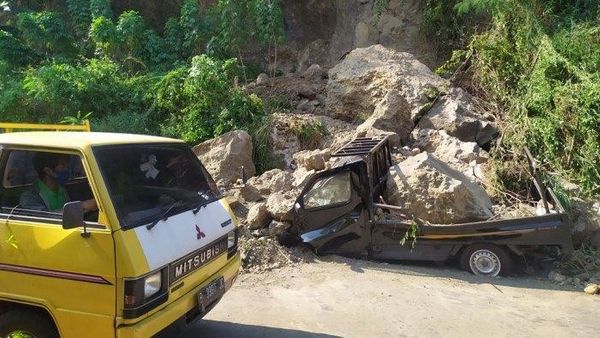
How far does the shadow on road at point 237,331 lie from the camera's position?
4.64 meters

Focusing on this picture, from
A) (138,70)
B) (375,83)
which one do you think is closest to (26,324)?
(375,83)

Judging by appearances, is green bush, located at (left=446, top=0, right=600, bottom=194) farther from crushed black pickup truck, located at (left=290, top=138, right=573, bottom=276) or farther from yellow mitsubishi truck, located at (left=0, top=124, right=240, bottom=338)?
yellow mitsubishi truck, located at (left=0, top=124, right=240, bottom=338)

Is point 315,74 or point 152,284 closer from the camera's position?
point 152,284

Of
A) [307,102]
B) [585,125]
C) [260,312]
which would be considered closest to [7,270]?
[260,312]

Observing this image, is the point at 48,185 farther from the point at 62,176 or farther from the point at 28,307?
the point at 28,307

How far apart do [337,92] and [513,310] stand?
6642mm

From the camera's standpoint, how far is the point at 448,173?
687 cm

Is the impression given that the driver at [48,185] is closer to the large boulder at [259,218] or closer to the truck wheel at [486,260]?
the large boulder at [259,218]

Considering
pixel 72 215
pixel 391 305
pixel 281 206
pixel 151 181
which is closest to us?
pixel 72 215

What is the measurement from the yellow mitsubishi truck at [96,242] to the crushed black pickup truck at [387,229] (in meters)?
2.70

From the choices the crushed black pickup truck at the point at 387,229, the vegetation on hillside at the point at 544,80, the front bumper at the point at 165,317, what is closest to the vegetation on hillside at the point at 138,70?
the crushed black pickup truck at the point at 387,229

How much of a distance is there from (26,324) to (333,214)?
3.94 metres

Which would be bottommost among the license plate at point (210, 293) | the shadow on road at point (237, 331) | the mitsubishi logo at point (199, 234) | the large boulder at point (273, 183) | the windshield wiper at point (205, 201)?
the shadow on road at point (237, 331)

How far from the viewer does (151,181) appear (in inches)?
161
